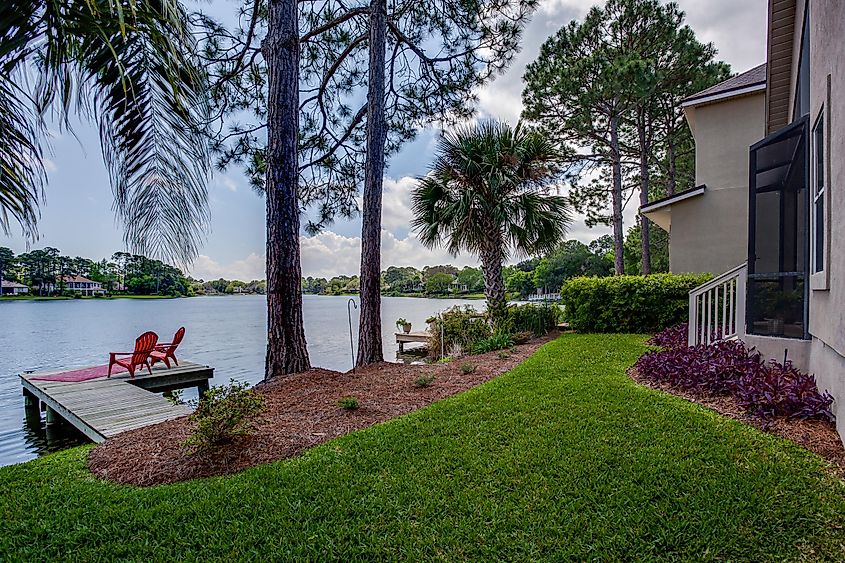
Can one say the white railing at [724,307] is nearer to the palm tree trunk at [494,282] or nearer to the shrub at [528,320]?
the shrub at [528,320]

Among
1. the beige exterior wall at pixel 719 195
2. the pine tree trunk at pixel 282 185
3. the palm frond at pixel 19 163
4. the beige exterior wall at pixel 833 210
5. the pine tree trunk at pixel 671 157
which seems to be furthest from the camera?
the pine tree trunk at pixel 671 157

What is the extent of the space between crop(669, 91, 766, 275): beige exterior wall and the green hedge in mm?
1741

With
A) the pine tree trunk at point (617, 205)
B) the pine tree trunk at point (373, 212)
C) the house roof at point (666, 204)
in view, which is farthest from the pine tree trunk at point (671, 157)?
the pine tree trunk at point (373, 212)

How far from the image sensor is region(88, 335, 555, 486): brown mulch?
145 inches

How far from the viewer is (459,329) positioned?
11.1m

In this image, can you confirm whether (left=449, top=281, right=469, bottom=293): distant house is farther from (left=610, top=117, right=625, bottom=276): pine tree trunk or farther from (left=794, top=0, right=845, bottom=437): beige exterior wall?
(left=794, top=0, right=845, bottom=437): beige exterior wall

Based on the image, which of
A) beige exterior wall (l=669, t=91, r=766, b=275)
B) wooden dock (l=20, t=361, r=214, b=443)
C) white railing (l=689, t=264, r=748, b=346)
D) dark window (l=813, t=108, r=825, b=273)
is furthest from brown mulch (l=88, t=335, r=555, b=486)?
beige exterior wall (l=669, t=91, r=766, b=275)

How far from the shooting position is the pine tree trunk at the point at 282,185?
7141 millimetres


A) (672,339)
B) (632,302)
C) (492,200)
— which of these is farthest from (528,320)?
(672,339)

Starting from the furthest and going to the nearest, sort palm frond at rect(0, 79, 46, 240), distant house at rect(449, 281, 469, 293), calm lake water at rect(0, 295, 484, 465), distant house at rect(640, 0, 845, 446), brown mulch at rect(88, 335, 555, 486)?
distant house at rect(449, 281, 469, 293) → calm lake water at rect(0, 295, 484, 465) → brown mulch at rect(88, 335, 555, 486) → distant house at rect(640, 0, 845, 446) → palm frond at rect(0, 79, 46, 240)

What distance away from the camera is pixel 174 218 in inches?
45.8

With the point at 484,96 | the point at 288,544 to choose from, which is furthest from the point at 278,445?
the point at 484,96

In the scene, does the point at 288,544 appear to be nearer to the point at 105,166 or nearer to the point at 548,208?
the point at 105,166

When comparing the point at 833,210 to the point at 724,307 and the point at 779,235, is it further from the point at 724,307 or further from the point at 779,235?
the point at 724,307
